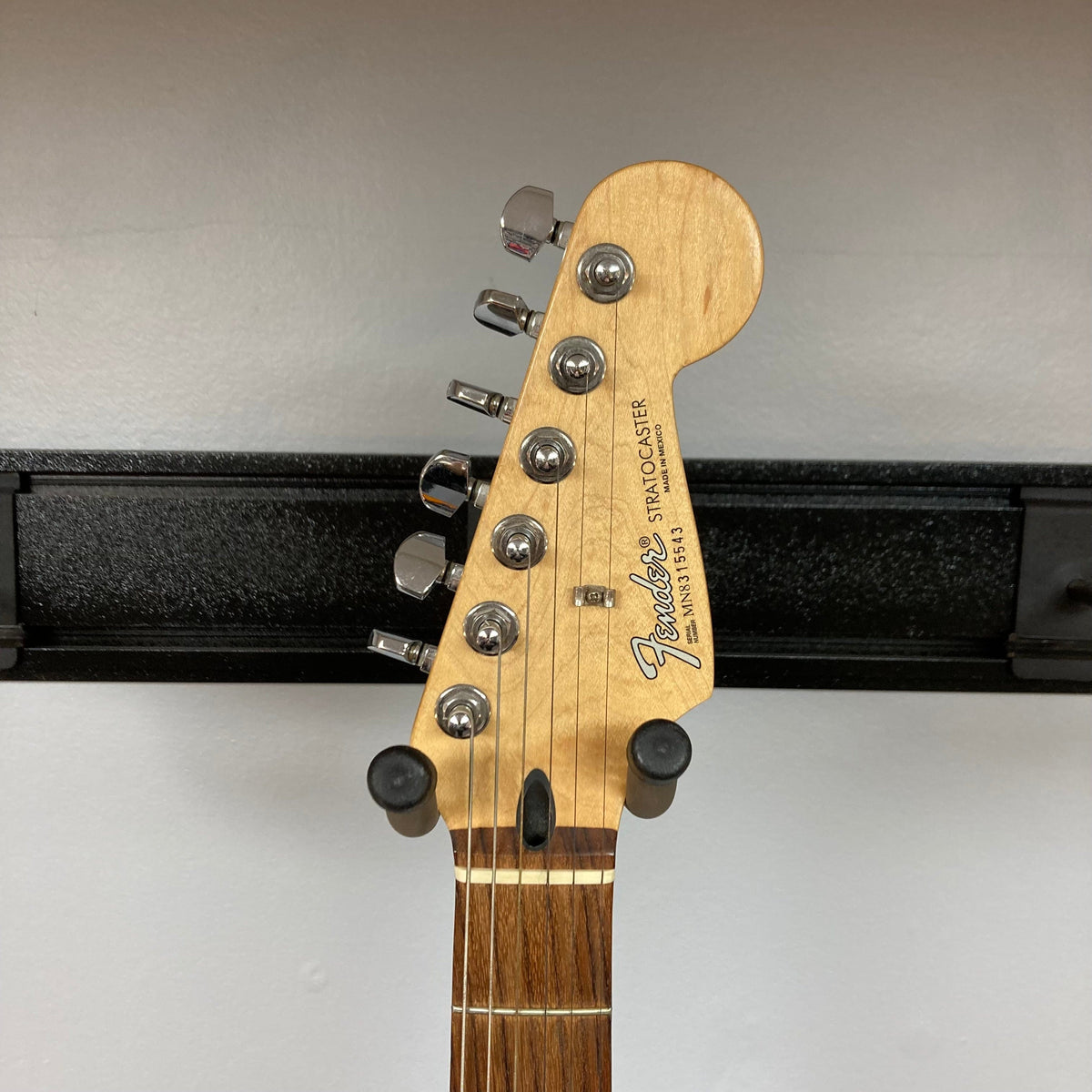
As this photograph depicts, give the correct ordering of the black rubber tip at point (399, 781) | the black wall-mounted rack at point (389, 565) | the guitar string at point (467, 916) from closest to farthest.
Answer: the black rubber tip at point (399, 781), the guitar string at point (467, 916), the black wall-mounted rack at point (389, 565)

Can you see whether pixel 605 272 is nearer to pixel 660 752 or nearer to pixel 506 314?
pixel 506 314

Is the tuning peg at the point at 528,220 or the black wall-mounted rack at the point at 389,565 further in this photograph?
the black wall-mounted rack at the point at 389,565

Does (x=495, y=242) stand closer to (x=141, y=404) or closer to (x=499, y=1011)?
(x=141, y=404)

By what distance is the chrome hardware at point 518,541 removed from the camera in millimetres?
491

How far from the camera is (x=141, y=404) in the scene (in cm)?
69

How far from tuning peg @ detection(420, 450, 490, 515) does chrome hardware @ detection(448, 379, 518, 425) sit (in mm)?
31

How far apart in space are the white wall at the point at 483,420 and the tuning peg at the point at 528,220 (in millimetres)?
208

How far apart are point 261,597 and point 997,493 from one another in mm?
612

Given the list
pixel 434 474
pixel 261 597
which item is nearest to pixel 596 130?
pixel 434 474

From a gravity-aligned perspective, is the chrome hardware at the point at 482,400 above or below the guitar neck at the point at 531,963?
above

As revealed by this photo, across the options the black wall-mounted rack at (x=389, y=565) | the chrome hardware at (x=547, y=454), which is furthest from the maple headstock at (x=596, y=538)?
the black wall-mounted rack at (x=389, y=565)

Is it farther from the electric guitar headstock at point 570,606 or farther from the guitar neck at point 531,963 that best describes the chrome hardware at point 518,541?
the guitar neck at point 531,963

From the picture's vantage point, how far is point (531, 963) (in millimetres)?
535

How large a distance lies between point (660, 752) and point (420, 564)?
182 millimetres
